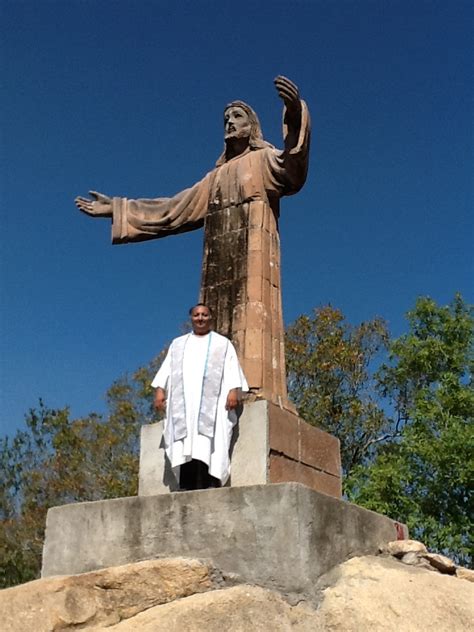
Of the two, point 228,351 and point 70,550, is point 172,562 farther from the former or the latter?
point 228,351

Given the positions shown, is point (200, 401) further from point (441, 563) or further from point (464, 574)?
point (464, 574)

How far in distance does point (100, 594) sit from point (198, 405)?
1.57m

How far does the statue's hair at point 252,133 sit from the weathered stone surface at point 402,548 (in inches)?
150

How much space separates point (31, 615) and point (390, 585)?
2.32 meters

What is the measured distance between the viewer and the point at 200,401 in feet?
19.1

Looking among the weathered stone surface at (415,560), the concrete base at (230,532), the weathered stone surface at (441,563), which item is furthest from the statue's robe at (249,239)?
the weathered stone surface at (441,563)

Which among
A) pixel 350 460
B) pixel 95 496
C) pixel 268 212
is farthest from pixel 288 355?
pixel 268 212

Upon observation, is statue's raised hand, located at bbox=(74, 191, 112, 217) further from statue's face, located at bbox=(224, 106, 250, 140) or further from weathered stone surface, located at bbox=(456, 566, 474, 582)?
weathered stone surface, located at bbox=(456, 566, 474, 582)

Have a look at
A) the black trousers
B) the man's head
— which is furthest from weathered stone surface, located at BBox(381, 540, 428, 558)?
the man's head

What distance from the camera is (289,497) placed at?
4883 millimetres

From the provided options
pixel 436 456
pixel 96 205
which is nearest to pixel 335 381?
pixel 436 456

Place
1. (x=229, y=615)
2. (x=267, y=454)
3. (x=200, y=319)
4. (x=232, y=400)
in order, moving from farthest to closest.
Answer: (x=200, y=319) → (x=232, y=400) → (x=267, y=454) → (x=229, y=615)

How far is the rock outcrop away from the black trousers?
95 cm

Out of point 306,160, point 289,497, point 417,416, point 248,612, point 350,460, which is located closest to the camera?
point 248,612
